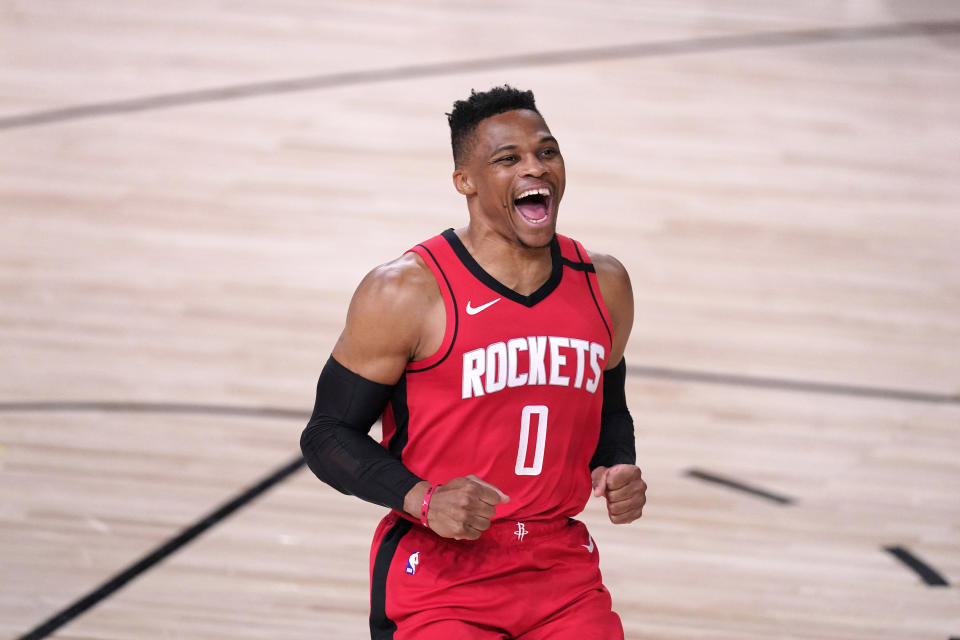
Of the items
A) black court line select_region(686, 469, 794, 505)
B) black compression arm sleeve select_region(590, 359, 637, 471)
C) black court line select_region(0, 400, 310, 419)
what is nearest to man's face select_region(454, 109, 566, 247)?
black compression arm sleeve select_region(590, 359, 637, 471)

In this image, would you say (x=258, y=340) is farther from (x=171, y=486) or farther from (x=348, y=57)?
(x=348, y=57)

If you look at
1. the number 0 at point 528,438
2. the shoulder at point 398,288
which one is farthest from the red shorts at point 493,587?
the shoulder at point 398,288

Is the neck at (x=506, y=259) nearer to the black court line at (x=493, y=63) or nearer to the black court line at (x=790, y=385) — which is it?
the black court line at (x=790, y=385)

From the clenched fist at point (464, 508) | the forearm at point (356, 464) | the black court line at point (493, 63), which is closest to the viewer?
the clenched fist at point (464, 508)

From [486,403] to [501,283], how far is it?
0.26 meters

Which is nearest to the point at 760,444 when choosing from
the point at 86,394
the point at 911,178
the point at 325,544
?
the point at 325,544

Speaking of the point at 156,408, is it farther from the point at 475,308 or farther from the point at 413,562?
the point at 475,308

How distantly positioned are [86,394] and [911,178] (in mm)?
5641

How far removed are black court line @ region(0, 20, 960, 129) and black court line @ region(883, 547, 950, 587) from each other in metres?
5.99

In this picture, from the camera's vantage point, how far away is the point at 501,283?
268cm

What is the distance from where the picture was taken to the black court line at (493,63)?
9.19 meters

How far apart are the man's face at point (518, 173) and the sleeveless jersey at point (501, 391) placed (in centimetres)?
13

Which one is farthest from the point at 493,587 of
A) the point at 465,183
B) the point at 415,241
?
the point at 415,241

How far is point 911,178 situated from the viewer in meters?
8.64
